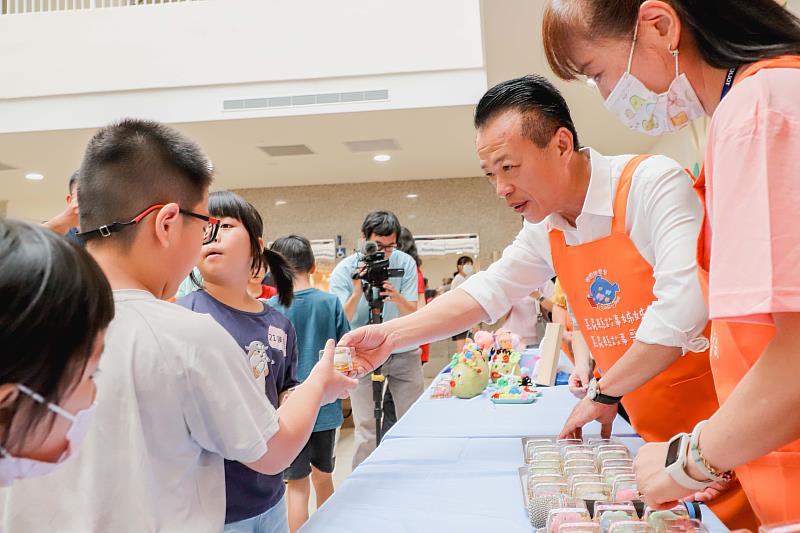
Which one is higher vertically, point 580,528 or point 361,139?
point 361,139

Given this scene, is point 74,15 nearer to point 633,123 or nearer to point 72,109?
point 72,109

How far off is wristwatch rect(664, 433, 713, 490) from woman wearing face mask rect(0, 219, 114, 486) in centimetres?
73

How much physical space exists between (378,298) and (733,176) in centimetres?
270

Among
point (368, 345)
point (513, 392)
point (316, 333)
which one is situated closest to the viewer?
point (368, 345)

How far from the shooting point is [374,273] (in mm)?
3355

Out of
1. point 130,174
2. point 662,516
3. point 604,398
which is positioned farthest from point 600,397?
point 130,174

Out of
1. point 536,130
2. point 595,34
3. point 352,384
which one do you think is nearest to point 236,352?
point 352,384

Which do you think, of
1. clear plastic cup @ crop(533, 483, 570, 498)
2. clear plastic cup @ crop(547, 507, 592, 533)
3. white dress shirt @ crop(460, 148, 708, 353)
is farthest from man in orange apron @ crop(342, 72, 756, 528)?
clear plastic cup @ crop(547, 507, 592, 533)

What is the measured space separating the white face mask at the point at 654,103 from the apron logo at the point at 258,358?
3.87 feet

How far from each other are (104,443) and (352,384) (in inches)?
22.2

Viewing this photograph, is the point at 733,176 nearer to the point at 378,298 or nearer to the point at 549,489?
the point at 549,489

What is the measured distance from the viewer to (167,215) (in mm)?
1039

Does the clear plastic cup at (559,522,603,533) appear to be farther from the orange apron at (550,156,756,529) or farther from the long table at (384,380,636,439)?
the long table at (384,380,636,439)

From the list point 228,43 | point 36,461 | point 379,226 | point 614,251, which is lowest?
point 36,461
